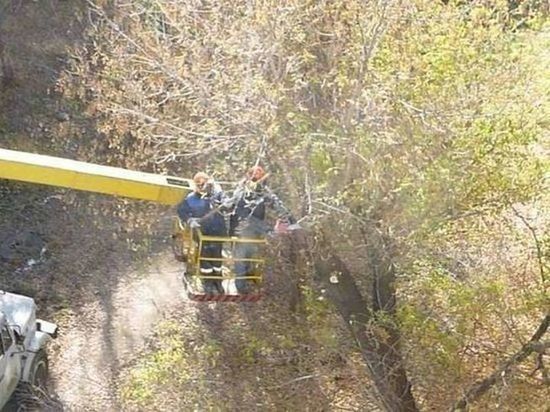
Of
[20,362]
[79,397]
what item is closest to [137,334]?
[79,397]

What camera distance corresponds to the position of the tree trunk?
30.1 ft

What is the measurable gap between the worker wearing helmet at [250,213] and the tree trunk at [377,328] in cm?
75

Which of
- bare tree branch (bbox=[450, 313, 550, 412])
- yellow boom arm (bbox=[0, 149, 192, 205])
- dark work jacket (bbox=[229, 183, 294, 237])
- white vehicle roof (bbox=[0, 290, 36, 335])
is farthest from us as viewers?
white vehicle roof (bbox=[0, 290, 36, 335])

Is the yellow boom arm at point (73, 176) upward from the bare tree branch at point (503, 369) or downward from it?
upward

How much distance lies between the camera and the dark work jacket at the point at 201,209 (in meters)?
9.11

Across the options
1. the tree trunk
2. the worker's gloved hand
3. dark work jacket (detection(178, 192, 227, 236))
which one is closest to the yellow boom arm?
dark work jacket (detection(178, 192, 227, 236))

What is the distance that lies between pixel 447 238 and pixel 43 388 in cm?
517

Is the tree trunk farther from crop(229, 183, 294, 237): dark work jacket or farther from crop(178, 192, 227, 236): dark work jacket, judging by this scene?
crop(178, 192, 227, 236): dark work jacket

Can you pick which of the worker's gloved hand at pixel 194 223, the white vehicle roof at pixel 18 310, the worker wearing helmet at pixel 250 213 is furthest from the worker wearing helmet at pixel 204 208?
the white vehicle roof at pixel 18 310

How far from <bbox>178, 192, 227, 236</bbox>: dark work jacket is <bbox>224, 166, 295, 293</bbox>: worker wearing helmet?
0.21 m

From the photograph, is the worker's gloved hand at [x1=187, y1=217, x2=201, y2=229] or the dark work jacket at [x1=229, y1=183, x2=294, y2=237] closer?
the dark work jacket at [x1=229, y1=183, x2=294, y2=237]

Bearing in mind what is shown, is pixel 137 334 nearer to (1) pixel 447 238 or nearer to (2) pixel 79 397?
(2) pixel 79 397

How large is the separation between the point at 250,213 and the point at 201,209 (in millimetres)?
550

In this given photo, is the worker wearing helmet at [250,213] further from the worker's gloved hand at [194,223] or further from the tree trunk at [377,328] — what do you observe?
the tree trunk at [377,328]
